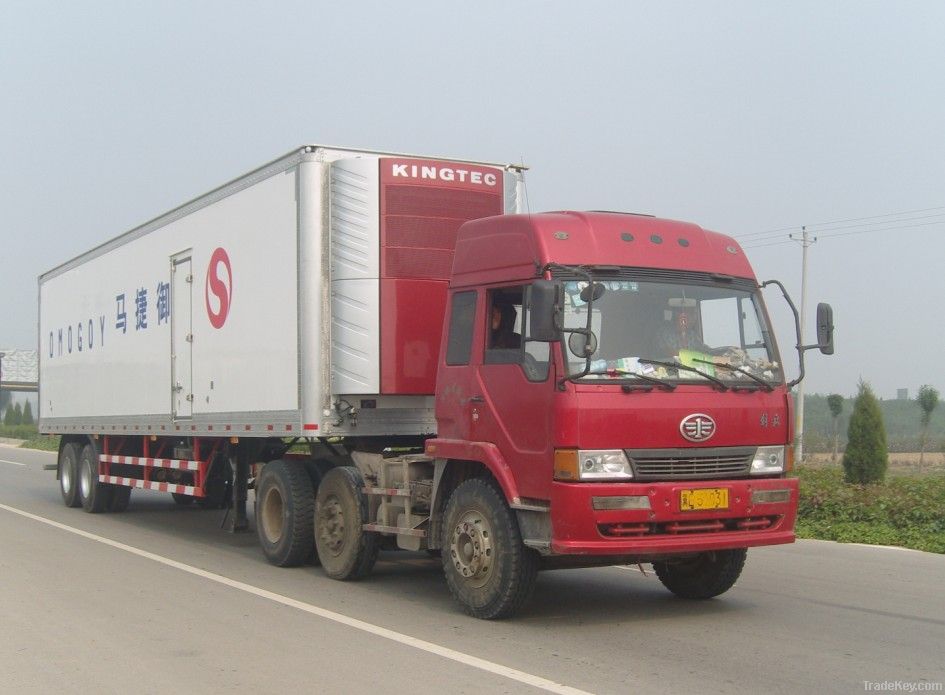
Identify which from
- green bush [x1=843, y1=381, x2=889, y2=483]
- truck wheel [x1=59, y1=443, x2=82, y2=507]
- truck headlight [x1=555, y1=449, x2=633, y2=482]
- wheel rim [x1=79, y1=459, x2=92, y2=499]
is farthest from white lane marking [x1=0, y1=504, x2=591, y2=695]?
green bush [x1=843, y1=381, x2=889, y2=483]

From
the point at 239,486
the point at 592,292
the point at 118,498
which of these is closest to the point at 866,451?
the point at 239,486

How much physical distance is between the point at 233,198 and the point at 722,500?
6.37m

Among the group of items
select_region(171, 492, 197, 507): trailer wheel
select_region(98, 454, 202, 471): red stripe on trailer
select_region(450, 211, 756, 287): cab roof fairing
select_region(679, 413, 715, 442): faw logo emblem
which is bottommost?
select_region(171, 492, 197, 507): trailer wheel

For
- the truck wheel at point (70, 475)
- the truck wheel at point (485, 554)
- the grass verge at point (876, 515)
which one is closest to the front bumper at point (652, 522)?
the truck wheel at point (485, 554)

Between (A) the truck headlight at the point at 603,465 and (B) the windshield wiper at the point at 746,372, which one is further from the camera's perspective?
(B) the windshield wiper at the point at 746,372

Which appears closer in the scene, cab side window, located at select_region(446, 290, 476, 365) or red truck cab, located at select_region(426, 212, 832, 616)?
red truck cab, located at select_region(426, 212, 832, 616)

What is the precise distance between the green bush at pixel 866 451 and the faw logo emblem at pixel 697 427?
13.9m

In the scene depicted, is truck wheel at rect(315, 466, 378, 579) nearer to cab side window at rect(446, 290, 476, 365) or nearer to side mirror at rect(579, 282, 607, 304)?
cab side window at rect(446, 290, 476, 365)

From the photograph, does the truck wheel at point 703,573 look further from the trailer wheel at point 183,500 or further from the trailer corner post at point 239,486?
the trailer wheel at point 183,500

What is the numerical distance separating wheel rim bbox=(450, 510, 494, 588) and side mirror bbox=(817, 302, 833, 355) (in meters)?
2.87

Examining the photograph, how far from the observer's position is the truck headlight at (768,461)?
299 inches

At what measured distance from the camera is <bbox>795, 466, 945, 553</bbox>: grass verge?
490 inches

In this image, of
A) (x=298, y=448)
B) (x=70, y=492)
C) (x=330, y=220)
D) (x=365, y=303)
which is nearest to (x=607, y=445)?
(x=365, y=303)

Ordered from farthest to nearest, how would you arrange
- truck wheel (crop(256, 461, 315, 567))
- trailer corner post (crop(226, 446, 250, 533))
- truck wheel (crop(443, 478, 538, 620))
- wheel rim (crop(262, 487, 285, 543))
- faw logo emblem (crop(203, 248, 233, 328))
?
trailer corner post (crop(226, 446, 250, 533)), faw logo emblem (crop(203, 248, 233, 328)), wheel rim (crop(262, 487, 285, 543)), truck wheel (crop(256, 461, 315, 567)), truck wheel (crop(443, 478, 538, 620))
